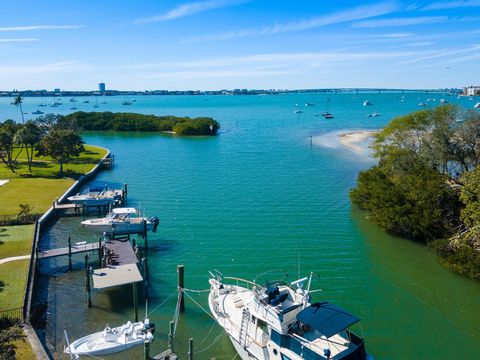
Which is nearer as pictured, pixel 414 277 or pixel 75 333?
pixel 75 333

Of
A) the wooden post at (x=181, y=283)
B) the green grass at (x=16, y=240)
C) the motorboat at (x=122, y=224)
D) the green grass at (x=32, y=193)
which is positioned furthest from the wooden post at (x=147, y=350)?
the green grass at (x=32, y=193)

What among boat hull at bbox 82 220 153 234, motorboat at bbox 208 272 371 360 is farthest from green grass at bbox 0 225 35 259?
motorboat at bbox 208 272 371 360

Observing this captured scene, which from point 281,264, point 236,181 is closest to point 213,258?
point 281,264

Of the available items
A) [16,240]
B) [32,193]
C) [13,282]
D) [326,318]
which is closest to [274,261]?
[326,318]

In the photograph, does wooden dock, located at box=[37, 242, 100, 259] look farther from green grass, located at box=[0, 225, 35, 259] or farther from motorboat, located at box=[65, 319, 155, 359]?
motorboat, located at box=[65, 319, 155, 359]

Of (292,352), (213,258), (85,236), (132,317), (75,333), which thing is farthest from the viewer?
(85,236)

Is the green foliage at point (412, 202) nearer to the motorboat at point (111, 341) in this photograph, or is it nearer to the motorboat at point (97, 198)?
the motorboat at point (111, 341)

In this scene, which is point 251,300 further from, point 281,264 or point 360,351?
point 281,264
